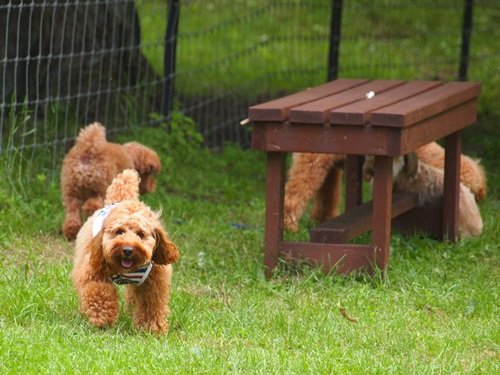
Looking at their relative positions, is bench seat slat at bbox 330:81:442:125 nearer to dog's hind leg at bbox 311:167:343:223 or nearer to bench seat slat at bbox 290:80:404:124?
bench seat slat at bbox 290:80:404:124

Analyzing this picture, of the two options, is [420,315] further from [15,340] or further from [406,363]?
[15,340]

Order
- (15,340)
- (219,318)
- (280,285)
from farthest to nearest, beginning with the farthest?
(280,285)
(219,318)
(15,340)

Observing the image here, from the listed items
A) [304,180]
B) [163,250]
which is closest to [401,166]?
[304,180]

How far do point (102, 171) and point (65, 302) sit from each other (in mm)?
1522

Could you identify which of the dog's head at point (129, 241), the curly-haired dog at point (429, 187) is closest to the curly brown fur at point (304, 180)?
the curly-haired dog at point (429, 187)

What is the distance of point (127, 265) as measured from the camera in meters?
5.38

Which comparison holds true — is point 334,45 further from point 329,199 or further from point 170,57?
point 329,199

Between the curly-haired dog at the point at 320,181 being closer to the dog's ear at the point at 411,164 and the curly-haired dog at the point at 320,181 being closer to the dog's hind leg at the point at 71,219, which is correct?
the dog's ear at the point at 411,164

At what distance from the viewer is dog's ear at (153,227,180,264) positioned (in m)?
5.58

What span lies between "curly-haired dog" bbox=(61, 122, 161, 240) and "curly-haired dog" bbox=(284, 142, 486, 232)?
1.32 metres

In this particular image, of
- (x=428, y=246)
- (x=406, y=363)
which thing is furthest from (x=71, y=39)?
(x=406, y=363)

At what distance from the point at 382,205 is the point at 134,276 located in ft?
5.87

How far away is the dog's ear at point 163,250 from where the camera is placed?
558cm

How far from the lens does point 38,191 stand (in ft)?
27.0
